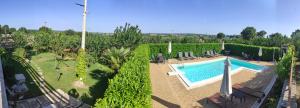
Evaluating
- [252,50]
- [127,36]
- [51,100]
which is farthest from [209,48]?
[51,100]

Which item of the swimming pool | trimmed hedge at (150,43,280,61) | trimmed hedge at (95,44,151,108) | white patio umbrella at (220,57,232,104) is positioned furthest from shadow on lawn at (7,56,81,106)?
trimmed hedge at (150,43,280,61)

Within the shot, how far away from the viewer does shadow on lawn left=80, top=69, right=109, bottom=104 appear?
34.5 feet

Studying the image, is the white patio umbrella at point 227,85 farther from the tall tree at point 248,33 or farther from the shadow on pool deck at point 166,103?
the tall tree at point 248,33

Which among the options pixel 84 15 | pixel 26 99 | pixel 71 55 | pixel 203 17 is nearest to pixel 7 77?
pixel 26 99

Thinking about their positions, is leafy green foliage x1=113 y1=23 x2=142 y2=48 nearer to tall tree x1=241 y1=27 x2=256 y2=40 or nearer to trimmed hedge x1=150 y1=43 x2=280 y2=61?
trimmed hedge x1=150 y1=43 x2=280 y2=61

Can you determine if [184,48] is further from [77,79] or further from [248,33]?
[248,33]

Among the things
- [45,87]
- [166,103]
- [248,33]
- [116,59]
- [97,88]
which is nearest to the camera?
[166,103]

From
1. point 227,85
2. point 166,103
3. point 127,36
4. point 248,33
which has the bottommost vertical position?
point 166,103

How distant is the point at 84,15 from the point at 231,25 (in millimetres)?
30721

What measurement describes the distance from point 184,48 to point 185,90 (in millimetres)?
15542

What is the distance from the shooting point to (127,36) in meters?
23.2

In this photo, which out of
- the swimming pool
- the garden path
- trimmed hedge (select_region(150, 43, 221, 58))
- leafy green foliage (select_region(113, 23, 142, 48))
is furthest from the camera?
trimmed hedge (select_region(150, 43, 221, 58))

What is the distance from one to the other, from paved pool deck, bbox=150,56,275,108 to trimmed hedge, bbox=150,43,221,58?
24.8ft

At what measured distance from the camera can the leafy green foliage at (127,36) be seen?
2305 cm
